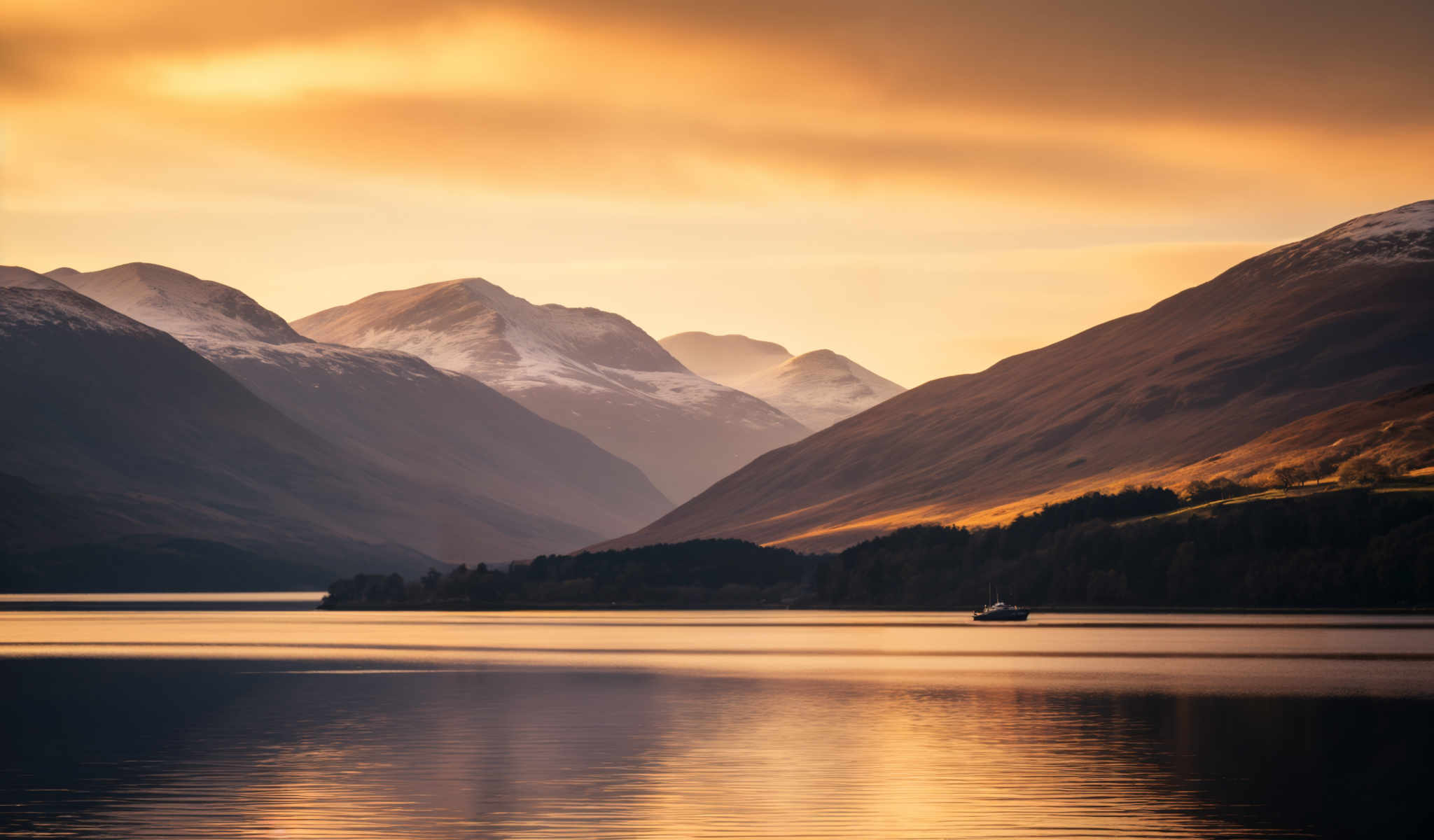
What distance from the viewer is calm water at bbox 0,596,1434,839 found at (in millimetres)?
60094

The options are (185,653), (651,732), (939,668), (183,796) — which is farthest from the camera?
(185,653)

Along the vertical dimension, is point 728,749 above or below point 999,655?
below

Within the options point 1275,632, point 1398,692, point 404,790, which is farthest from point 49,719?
point 1275,632

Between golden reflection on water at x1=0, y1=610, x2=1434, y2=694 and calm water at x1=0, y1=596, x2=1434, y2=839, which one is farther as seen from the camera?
golden reflection on water at x1=0, y1=610, x2=1434, y2=694

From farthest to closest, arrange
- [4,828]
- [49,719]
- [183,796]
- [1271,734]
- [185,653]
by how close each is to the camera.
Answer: [185,653] → [49,719] → [1271,734] → [183,796] → [4,828]

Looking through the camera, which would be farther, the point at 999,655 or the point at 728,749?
the point at 999,655

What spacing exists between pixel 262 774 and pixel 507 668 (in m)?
73.5

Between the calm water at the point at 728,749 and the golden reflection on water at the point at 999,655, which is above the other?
the golden reflection on water at the point at 999,655

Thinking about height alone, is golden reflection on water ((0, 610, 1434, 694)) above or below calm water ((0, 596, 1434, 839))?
above

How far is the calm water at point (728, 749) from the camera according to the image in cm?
6009

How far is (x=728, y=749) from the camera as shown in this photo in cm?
8150

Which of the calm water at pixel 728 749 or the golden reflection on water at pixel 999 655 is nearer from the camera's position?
the calm water at pixel 728 749

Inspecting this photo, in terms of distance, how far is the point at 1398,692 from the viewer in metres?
106

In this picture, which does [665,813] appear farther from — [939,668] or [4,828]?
[939,668]
